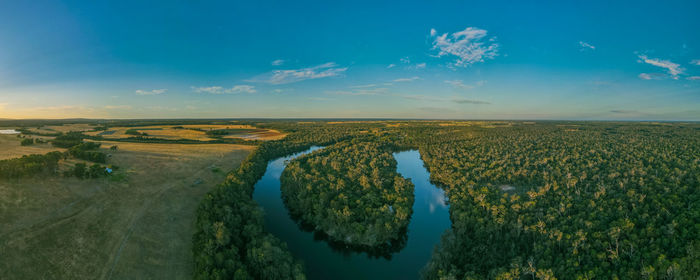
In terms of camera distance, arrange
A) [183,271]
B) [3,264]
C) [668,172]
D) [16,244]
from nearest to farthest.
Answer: [3,264], [16,244], [183,271], [668,172]

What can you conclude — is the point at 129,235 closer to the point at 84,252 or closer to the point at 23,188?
the point at 84,252

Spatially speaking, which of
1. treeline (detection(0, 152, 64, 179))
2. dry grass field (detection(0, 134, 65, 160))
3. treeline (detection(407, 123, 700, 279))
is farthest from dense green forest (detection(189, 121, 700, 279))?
dry grass field (detection(0, 134, 65, 160))

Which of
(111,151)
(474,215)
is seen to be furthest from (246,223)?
Answer: (111,151)

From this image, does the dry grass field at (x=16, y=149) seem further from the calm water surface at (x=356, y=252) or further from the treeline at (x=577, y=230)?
the treeline at (x=577, y=230)

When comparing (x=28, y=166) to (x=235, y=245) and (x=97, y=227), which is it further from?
(x=235, y=245)

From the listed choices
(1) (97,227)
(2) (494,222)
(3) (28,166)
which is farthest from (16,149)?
(2) (494,222)
